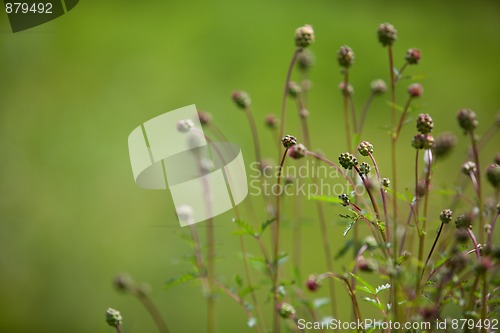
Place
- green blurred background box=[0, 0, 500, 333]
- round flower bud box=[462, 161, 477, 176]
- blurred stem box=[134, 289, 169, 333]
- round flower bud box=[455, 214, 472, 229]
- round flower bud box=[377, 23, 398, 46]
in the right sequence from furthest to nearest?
green blurred background box=[0, 0, 500, 333] < blurred stem box=[134, 289, 169, 333] < round flower bud box=[377, 23, 398, 46] < round flower bud box=[462, 161, 477, 176] < round flower bud box=[455, 214, 472, 229]

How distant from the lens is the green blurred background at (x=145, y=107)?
1.84 metres

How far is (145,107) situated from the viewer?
2.39 metres

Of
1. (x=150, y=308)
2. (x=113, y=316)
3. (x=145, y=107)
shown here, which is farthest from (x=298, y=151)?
(x=145, y=107)

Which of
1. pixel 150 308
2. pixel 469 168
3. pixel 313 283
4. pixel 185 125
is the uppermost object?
pixel 185 125

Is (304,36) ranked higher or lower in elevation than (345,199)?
higher

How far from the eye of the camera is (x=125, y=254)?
1.97 meters

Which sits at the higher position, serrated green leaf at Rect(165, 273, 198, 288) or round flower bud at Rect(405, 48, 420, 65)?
round flower bud at Rect(405, 48, 420, 65)

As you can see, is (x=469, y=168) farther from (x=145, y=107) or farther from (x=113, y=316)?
(x=145, y=107)

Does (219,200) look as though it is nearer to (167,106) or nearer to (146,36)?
(167,106)

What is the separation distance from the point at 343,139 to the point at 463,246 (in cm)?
174

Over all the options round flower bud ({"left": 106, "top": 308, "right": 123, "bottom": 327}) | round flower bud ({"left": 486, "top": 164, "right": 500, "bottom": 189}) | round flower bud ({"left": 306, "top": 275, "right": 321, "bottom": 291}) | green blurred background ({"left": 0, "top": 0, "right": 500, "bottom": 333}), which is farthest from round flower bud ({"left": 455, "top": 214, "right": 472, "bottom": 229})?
green blurred background ({"left": 0, "top": 0, "right": 500, "bottom": 333})

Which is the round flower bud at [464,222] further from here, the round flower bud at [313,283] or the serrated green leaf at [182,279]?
the serrated green leaf at [182,279]

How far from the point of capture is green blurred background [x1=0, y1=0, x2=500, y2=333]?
1.84m

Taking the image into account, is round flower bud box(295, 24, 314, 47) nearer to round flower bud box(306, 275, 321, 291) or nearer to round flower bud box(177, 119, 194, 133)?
round flower bud box(177, 119, 194, 133)
